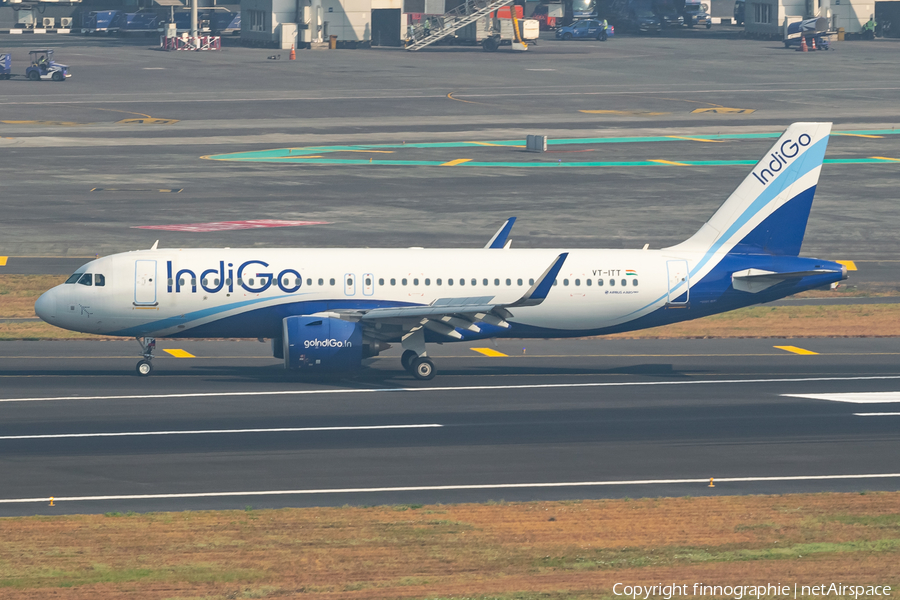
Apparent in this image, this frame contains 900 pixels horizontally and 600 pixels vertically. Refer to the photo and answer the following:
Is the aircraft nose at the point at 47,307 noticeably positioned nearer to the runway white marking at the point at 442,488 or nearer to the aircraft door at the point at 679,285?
the runway white marking at the point at 442,488

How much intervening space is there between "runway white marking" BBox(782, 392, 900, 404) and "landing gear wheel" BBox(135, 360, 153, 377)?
67.9 ft

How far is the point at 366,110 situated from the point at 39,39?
82775 millimetres

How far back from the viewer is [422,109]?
118 meters

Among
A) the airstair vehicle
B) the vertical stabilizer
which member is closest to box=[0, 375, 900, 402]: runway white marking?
the vertical stabilizer

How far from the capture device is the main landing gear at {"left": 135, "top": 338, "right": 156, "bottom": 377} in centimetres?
4141

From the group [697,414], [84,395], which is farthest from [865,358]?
[84,395]

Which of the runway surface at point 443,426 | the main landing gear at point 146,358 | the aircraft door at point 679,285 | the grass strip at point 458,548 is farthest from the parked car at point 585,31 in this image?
the grass strip at point 458,548

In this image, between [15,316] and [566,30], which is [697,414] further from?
[566,30]

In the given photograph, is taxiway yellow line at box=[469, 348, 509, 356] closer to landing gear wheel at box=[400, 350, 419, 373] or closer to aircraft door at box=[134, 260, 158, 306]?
landing gear wheel at box=[400, 350, 419, 373]

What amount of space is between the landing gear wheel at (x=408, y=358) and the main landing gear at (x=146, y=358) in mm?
8229

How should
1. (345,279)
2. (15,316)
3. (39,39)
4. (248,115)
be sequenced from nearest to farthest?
(345,279) → (15,316) → (248,115) → (39,39)

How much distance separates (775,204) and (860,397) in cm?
757

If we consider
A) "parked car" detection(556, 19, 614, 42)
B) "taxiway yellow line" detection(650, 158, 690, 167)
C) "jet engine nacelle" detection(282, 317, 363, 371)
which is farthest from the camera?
"parked car" detection(556, 19, 614, 42)

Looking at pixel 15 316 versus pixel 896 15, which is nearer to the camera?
pixel 15 316
